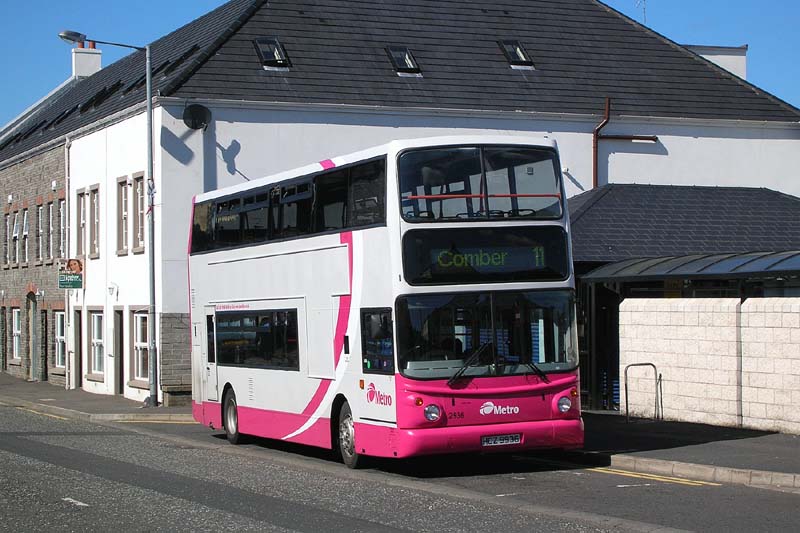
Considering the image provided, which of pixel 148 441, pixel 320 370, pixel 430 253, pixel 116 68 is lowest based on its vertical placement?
pixel 148 441

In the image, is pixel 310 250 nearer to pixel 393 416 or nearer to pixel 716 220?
pixel 393 416

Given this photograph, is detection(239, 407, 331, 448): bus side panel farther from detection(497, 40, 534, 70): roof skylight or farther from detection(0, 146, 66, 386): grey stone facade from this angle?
detection(0, 146, 66, 386): grey stone facade

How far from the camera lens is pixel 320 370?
58.6 ft

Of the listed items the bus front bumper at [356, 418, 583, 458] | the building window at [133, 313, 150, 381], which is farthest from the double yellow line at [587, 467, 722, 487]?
the building window at [133, 313, 150, 381]

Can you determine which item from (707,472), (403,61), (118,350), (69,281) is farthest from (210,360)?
(403,61)

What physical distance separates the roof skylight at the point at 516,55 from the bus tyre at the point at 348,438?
72.5 ft

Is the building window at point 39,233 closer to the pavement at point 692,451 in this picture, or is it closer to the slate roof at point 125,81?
the slate roof at point 125,81

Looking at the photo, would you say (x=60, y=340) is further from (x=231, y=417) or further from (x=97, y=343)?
(x=231, y=417)

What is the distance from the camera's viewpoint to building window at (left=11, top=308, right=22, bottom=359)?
4738 cm

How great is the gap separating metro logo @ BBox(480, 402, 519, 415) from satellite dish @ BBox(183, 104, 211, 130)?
732 inches

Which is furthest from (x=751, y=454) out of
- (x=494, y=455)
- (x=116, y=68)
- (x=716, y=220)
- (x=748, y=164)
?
(x=116, y=68)

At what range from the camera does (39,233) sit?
4444cm

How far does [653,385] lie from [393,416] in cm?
801

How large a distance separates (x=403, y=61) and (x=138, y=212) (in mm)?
8594
